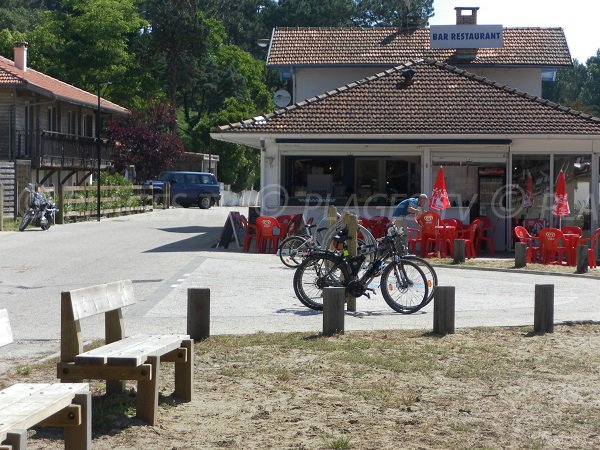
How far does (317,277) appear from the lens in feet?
44.1

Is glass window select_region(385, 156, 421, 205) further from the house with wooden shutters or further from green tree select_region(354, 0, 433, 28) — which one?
green tree select_region(354, 0, 433, 28)

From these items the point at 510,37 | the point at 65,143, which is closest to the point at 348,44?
the point at 510,37

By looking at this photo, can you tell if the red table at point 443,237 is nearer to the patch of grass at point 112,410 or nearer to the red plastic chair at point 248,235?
the red plastic chair at point 248,235

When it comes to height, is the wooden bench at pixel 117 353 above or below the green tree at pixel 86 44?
below

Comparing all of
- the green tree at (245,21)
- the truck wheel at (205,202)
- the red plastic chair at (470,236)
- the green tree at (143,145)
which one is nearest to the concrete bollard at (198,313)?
the red plastic chair at (470,236)

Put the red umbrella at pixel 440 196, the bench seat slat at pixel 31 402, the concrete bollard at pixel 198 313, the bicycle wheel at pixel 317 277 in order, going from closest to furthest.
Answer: the bench seat slat at pixel 31 402
the concrete bollard at pixel 198 313
the bicycle wheel at pixel 317 277
the red umbrella at pixel 440 196

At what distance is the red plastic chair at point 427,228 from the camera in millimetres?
23016

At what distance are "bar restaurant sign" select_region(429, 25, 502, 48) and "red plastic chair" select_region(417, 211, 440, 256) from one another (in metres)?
12.6

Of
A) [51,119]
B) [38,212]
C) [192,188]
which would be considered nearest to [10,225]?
[38,212]

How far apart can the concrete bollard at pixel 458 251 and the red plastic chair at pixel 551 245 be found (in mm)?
1776

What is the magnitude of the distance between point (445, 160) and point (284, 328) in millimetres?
15247

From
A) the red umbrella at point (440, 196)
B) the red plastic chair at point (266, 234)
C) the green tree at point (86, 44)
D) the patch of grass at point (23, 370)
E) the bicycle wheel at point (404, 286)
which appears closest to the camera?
the patch of grass at point (23, 370)

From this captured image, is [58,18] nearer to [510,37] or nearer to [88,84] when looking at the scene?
[88,84]

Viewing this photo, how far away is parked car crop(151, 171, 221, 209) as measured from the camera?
5350 centimetres
